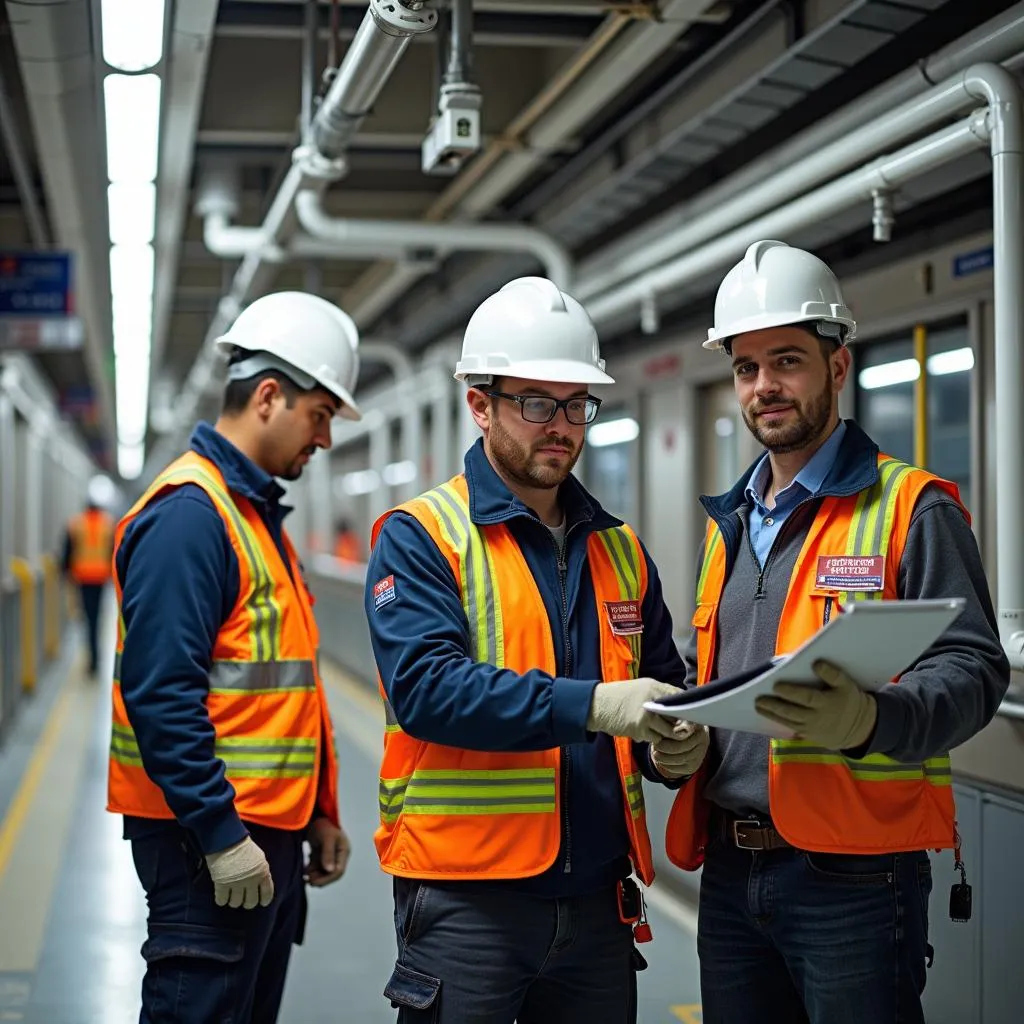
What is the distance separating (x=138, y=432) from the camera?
1703cm

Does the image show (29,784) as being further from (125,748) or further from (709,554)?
(709,554)

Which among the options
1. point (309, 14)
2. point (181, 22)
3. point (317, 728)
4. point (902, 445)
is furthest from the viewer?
point (902, 445)

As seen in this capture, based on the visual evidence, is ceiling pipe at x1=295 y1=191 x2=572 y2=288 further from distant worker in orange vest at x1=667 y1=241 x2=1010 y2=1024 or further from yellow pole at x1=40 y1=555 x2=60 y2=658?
yellow pole at x1=40 y1=555 x2=60 y2=658

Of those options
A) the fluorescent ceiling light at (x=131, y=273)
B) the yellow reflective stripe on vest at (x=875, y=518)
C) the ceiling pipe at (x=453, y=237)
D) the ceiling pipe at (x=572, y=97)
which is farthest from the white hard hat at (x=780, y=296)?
the fluorescent ceiling light at (x=131, y=273)

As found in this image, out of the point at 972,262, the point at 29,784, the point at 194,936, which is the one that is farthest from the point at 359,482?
the point at 194,936

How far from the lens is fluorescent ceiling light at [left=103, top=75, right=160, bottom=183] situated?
13.0 ft

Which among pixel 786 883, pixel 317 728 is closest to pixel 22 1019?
pixel 317 728

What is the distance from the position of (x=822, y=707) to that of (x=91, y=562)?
35.9ft

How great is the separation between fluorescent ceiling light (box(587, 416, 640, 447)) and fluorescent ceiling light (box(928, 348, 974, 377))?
313 centimetres

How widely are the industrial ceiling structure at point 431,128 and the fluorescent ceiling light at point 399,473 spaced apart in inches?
78.2

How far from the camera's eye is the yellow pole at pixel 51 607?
12.7m

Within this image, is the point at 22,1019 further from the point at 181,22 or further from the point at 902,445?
the point at 902,445

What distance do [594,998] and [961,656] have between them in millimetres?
820

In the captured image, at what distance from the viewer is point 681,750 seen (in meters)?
1.98
